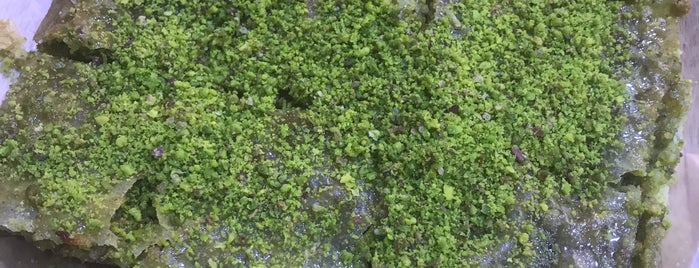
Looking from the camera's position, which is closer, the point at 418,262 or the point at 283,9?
the point at 418,262

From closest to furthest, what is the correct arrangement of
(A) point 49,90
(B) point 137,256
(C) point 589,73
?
(B) point 137,256 < (A) point 49,90 < (C) point 589,73

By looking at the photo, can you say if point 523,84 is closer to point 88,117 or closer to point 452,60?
point 452,60

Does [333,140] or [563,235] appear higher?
[333,140]

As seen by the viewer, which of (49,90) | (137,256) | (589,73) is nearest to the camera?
(137,256)

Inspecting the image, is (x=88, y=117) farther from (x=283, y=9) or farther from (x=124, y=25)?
(x=283, y=9)

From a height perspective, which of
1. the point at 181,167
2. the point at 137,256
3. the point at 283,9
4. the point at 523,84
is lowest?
the point at 137,256

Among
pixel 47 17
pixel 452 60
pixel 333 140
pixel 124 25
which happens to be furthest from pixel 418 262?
pixel 47 17
